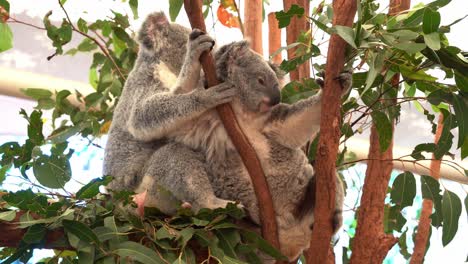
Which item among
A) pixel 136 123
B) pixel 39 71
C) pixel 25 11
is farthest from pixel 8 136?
pixel 136 123

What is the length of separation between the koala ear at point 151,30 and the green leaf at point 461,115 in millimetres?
1378

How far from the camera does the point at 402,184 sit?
2.67 m

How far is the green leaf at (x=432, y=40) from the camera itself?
1.89m

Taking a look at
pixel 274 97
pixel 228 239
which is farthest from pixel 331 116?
pixel 228 239

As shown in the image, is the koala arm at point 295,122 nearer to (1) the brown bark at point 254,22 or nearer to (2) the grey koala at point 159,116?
(2) the grey koala at point 159,116

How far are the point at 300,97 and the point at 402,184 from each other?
554 mm

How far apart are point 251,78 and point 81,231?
927 mm

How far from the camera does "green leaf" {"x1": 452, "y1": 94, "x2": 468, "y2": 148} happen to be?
7.23ft

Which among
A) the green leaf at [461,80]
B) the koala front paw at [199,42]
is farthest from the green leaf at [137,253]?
the green leaf at [461,80]

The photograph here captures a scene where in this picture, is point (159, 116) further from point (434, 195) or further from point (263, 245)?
point (434, 195)

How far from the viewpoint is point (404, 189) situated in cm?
266

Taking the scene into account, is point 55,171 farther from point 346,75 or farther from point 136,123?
point 346,75

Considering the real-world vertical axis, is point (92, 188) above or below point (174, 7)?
below

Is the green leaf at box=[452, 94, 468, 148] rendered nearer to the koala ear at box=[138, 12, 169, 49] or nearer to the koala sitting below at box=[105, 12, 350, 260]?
the koala sitting below at box=[105, 12, 350, 260]
